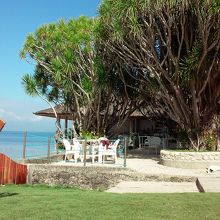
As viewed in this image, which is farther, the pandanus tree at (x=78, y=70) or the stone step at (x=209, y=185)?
the pandanus tree at (x=78, y=70)

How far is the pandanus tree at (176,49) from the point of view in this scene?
47.6 ft

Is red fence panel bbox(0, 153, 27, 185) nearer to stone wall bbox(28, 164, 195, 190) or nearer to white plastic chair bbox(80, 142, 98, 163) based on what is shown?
stone wall bbox(28, 164, 195, 190)

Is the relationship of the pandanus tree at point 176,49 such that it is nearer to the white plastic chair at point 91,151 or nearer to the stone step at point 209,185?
the white plastic chair at point 91,151

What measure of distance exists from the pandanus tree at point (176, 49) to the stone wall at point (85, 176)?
4388 mm

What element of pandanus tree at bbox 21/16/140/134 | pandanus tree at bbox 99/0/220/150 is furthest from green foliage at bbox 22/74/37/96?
pandanus tree at bbox 99/0/220/150

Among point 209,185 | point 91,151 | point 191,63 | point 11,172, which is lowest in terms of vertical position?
point 209,185

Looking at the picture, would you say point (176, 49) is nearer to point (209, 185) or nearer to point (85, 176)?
point (85, 176)

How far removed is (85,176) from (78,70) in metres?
8.04

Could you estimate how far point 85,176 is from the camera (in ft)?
41.6

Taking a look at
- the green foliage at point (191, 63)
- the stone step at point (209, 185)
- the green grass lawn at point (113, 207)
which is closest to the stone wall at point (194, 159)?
the green foliage at point (191, 63)

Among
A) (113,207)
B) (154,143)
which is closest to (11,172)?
(113,207)

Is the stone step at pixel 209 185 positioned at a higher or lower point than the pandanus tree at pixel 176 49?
lower

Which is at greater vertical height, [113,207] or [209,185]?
[209,185]

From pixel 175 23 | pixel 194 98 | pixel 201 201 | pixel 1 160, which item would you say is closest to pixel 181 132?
pixel 194 98
